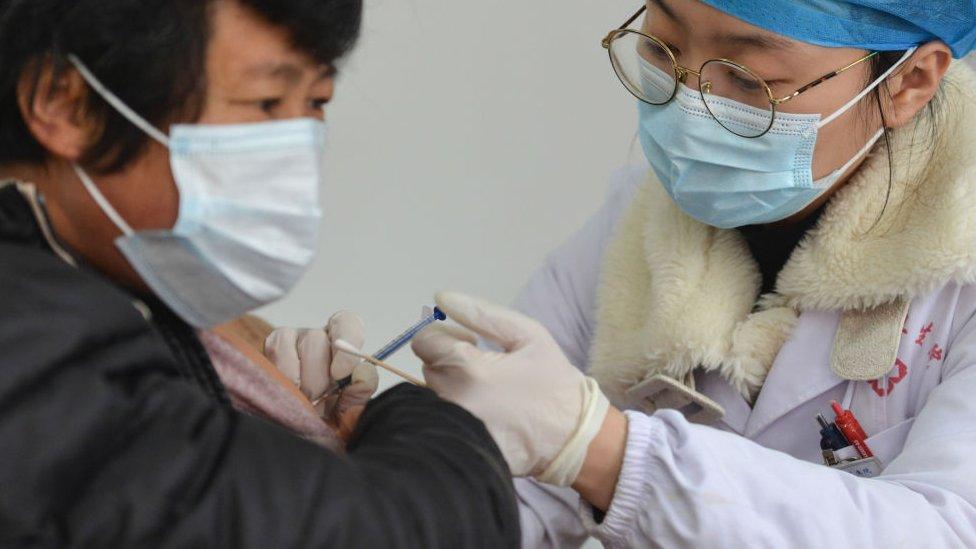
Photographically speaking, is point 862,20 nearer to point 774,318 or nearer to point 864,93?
point 864,93

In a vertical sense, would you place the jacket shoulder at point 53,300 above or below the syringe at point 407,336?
above

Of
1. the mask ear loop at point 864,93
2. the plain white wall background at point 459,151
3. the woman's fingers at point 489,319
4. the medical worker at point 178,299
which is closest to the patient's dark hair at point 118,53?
the medical worker at point 178,299

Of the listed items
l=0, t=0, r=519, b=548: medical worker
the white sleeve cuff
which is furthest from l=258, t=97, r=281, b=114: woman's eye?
the white sleeve cuff

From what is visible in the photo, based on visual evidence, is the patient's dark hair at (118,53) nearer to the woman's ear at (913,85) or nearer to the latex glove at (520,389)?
the latex glove at (520,389)

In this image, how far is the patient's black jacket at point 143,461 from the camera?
0.75 metres

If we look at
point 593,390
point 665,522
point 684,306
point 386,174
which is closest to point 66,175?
point 593,390

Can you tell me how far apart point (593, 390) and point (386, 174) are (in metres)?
1.30

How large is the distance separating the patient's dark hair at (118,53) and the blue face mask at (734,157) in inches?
26.9

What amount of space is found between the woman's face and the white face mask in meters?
0.62

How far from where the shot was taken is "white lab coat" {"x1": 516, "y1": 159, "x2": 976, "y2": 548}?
3.94ft

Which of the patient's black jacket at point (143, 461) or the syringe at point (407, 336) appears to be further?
the syringe at point (407, 336)

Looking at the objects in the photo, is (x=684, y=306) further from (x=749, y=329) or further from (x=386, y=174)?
(x=386, y=174)

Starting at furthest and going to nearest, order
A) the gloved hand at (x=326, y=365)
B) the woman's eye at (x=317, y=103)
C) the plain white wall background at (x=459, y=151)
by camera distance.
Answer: the plain white wall background at (x=459, y=151)
the gloved hand at (x=326, y=365)
the woman's eye at (x=317, y=103)

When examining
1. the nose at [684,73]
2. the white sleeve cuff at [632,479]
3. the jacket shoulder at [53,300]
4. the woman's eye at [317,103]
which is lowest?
the white sleeve cuff at [632,479]
